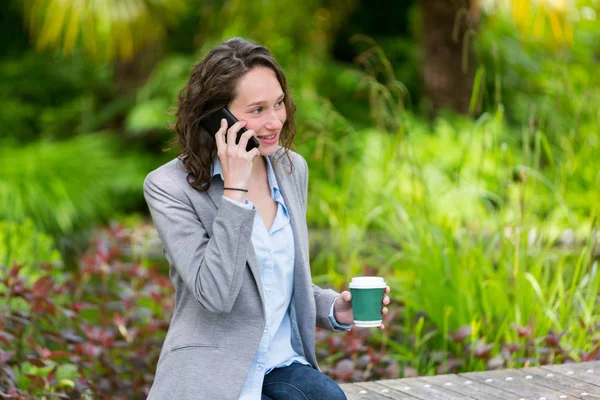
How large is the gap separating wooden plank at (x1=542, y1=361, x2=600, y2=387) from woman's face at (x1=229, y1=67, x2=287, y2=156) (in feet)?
4.92

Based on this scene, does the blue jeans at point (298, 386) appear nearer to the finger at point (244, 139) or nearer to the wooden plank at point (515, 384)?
the finger at point (244, 139)

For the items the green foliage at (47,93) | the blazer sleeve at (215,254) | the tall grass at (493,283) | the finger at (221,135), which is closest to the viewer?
the blazer sleeve at (215,254)

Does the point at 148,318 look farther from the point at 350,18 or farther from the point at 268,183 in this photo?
the point at 350,18

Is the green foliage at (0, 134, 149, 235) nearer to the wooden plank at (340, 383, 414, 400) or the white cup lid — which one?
the wooden plank at (340, 383, 414, 400)

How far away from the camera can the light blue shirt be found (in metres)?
2.45

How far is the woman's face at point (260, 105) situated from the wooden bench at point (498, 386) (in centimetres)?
104

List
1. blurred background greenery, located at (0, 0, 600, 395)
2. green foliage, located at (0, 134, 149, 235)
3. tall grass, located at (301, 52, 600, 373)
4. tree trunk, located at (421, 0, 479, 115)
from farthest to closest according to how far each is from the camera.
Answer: tree trunk, located at (421, 0, 479, 115) → green foliage, located at (0, 134, 149, 235) → blurred background greenery, located at (0, 0, 600, 395) → tall grass, located at (301, 52, 600, 373)

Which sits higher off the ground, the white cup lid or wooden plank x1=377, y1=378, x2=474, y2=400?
the white cup lid

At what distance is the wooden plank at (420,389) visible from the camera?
3020 mm

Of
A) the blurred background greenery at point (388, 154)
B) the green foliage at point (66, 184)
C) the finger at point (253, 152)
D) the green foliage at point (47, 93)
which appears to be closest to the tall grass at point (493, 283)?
the blurred background greenery at point (388, 154)

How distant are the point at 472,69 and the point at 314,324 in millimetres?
8071

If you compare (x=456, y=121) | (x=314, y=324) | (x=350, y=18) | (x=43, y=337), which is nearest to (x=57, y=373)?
(x=43, y=337)

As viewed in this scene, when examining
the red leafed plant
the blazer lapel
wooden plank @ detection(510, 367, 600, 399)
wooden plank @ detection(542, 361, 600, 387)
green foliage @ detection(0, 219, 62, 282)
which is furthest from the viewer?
green foliage @ detection(0, 219, 62, 282)

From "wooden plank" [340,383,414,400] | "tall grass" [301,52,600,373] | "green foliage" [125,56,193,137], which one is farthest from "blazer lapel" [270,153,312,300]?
"green foliage" [125,56,193,137]
